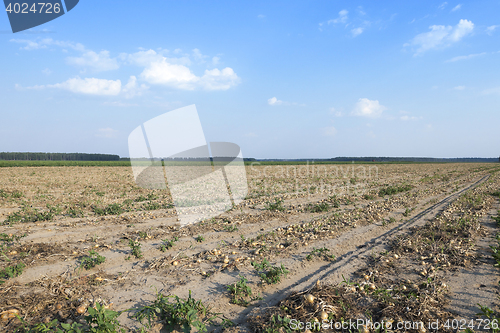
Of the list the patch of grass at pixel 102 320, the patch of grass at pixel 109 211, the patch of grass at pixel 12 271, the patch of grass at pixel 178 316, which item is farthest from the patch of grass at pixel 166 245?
the patch of grass at pixel 109 211

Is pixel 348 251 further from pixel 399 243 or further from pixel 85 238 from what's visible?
pixel 85 238

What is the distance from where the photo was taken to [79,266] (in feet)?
17.1

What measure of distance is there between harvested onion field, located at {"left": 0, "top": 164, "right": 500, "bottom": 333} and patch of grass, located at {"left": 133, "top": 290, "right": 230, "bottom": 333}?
20 millimetres

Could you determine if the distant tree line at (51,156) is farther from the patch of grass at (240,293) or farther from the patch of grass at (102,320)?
the patch of grass at (102,320)

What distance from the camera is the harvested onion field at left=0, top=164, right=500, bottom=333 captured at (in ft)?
11.3

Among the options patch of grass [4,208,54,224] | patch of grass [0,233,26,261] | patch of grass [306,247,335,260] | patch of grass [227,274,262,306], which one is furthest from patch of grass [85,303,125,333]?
patch of grass [4,208,54,224]

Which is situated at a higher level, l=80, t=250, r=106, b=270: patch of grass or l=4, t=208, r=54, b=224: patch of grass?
l=4, t=208, r=54, b=224: patch of grass

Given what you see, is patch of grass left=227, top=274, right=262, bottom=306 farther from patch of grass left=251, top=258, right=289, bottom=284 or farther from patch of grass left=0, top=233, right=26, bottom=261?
patch of grass left=0, top=233, right=26, bottom=261

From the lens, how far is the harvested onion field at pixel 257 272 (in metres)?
3.46

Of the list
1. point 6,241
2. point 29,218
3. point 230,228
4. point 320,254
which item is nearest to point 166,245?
point 230,228

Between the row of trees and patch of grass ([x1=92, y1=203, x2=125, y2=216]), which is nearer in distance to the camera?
patch of grass ([x1=92, y1=203, x2=125, y2=216])

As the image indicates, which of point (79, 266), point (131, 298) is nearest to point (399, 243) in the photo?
point (131, 298)

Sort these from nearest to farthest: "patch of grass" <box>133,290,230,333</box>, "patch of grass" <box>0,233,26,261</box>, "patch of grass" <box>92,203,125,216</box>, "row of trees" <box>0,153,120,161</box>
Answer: "patch of grass" <box>133,290,230,333</box> → "patch of grass" <box>0,233,26,261</box> → "patch of grass" <box>92,203,125,216</box> → "row of trees" <box>0,153,120,161</box>

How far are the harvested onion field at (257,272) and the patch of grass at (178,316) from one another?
20 millimetres
